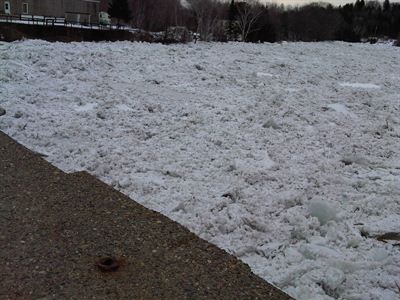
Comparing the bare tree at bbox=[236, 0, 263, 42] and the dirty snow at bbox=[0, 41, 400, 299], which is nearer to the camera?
the dirty snow at bbox=[0, 41, 400, 299]

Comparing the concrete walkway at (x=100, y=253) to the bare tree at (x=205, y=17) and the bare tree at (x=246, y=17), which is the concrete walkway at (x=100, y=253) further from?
the bare tree at (x=246, y=17)

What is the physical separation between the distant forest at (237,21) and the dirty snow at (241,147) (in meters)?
23.8

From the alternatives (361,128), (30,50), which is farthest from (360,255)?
(30,50)

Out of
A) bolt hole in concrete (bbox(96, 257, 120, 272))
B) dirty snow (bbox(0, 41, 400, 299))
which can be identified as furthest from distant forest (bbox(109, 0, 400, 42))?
bolt hole in concrete (bbox(96, 257, 120, 272))

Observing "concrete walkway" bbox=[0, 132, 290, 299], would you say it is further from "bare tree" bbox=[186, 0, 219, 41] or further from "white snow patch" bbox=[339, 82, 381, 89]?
"bare tree" bbox=[186, 0, 219, 41]

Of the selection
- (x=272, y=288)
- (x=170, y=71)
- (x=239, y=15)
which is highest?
(x=239, y=15)

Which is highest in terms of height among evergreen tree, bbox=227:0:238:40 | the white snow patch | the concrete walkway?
evergreen tree, bbox=227:0:238:40

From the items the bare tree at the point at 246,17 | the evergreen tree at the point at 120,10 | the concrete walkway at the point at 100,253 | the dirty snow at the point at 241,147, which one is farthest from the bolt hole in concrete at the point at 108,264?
the evergreen tree at the point at 120,10

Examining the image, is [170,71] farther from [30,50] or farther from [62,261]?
[62,261]

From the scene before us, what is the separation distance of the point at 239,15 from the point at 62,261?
40693 millimetres

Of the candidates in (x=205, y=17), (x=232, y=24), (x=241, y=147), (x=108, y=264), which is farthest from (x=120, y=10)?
(x=108, y=264)

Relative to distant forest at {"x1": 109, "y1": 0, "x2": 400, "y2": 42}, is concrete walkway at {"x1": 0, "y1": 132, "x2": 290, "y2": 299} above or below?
below

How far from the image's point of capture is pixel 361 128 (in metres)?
8.26

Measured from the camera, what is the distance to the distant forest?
4056cm
